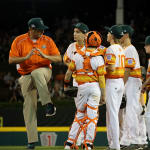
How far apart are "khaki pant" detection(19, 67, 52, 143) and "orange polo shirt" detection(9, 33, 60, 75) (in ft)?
0.38

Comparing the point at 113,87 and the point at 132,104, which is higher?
the point at 113,87

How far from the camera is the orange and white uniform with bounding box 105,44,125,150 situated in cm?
704

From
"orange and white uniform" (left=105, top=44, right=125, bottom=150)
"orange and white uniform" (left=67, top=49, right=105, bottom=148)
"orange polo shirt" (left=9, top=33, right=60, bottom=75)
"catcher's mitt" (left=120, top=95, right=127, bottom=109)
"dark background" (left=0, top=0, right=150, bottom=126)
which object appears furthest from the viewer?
"dark background" (left=0, top=0, right=150, bottom=126)

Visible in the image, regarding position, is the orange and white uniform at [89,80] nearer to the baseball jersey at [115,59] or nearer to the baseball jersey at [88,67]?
the baseball jersey at [88,67]

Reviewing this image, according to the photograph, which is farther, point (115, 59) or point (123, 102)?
point (123, 102)

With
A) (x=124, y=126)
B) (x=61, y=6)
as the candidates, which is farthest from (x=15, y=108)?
(x=61, y=6)

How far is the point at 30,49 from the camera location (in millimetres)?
7227

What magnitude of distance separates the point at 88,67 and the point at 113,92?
64 cm

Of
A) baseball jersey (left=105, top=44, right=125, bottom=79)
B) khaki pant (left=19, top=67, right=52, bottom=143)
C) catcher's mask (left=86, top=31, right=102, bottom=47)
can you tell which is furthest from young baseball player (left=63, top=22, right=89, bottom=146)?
khaki pant (left=19, top=67, right=52, bottom=143)

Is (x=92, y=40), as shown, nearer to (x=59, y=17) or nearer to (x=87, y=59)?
(x=87, y=59)

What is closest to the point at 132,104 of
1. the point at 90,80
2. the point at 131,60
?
the point at 131,60

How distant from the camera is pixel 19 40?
23.8 ft

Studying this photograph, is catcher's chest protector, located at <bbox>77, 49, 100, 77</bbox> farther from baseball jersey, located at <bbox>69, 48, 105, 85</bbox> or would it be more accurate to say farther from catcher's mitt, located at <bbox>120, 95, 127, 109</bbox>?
catcher's mitt, located at <bbox>120, 95, 127, 109</bbox>

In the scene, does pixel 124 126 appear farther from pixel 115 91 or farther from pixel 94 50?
pixel 94 50
